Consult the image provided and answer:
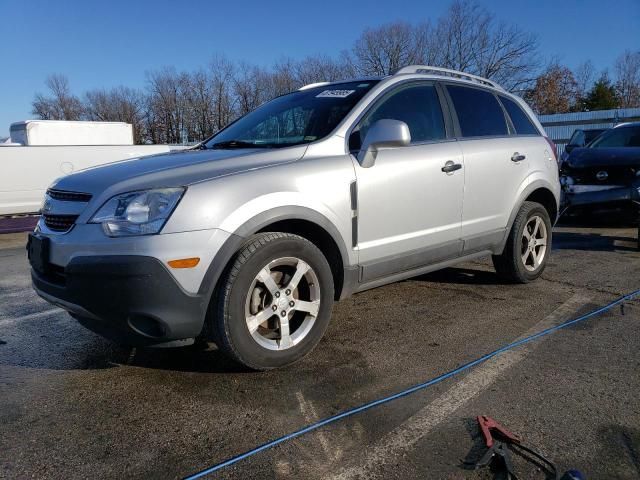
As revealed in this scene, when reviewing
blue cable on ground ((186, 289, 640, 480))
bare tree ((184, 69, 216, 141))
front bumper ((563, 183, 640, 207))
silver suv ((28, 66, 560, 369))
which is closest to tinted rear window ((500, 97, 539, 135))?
silver suv ((28, 66, 560, 369))

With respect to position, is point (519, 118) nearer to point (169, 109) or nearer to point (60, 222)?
point (60, 222)

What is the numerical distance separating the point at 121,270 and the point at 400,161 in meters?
1.99

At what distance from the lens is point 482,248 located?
447 centimetres

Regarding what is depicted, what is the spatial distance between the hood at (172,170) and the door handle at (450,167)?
122 centimetres

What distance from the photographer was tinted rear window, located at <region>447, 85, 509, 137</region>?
4.37m

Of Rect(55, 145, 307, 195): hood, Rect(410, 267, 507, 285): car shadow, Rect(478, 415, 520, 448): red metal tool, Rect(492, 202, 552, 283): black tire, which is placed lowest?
Rect(410, 267, 507, 285): car shadow

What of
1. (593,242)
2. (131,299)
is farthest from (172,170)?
(593,242)

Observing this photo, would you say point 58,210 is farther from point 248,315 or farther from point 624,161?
point 624,161

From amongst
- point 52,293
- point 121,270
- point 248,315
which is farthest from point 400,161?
point 52,293

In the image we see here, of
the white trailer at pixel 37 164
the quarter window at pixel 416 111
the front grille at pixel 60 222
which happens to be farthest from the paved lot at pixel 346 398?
the white trailer at pixel 37 164

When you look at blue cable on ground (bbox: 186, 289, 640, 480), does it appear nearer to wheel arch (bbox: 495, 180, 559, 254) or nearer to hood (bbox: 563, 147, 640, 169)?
wheel arch (bbox: 495, 180, 559, 254)

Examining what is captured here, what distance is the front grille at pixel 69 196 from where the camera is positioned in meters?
2.88

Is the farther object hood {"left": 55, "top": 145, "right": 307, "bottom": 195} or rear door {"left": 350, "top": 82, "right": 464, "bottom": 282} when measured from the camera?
rear door {"left": 350, "top": 82, "right": 464, "bottom": 282}

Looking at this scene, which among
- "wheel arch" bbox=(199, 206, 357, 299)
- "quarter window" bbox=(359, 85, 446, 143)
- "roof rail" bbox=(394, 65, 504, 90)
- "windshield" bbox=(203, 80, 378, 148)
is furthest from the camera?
"roof rail" bbox=(394, 65, 504, 90)
